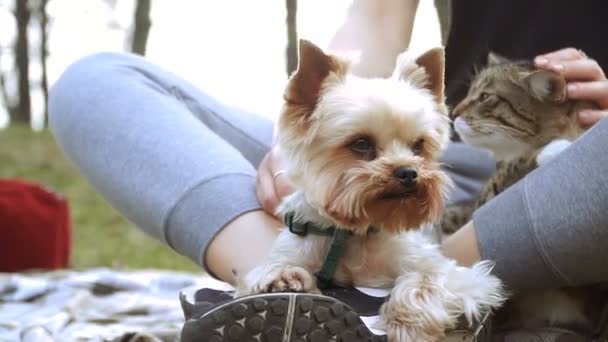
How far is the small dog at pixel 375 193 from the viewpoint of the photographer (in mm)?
1351

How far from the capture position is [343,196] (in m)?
1.38

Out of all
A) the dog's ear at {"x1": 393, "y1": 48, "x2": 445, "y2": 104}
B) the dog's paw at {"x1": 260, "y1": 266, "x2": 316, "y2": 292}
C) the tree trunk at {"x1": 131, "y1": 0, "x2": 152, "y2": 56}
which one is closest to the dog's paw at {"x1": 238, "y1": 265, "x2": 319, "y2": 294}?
the dog's paw at {"x1": 260, "y1": 266, "x2": 316, "y2": 292}

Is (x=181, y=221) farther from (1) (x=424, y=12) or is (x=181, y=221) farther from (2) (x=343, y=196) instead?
(1) (x=424, y=12)

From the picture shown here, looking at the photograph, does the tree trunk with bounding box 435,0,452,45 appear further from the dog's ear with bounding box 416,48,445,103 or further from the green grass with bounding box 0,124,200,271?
the green grass with bounding box 0,124,200,271

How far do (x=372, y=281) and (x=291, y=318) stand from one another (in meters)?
0.30

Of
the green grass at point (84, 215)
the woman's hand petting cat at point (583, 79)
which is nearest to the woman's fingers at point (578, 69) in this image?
the woman's hand petting cat at point (583, 79)

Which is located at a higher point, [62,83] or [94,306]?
Result: [62,83]

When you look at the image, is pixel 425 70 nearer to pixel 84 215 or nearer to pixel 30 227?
pixel 30 227

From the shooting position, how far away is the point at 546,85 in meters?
1.76

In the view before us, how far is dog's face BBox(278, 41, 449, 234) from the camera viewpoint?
1364mm

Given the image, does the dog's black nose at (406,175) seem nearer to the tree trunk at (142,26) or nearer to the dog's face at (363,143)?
the dog's face at (363,143)

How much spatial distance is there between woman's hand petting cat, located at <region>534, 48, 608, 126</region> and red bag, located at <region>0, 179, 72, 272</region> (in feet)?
8.11

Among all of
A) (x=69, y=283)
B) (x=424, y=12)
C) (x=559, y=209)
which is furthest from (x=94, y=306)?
(x=559, y=209)

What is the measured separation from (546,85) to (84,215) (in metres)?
4.56
